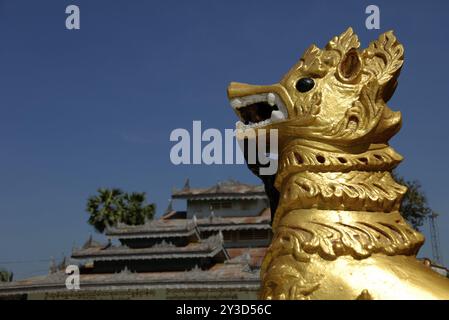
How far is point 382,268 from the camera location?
3010 mm

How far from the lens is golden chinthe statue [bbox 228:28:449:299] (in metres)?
3.00

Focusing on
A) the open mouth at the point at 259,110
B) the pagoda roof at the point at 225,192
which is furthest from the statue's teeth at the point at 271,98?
the pagoda roof at the point at 225,192

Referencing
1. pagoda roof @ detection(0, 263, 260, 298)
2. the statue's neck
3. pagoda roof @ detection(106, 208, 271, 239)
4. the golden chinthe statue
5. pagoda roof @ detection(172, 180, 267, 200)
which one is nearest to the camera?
the golden chinthe statue

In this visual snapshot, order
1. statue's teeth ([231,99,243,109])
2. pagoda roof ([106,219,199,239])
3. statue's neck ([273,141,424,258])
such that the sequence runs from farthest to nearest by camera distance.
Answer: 1. pagoda roof ([106,219,199,239])
2. statue's teeth ([231,99,243,109])
3. statue's neck ([273,141,424,258])

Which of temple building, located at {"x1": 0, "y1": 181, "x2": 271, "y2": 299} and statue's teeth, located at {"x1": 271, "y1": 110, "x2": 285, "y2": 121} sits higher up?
statue's teeth, located at {"x1": 271, "y1": 110, "x2": 285, "y2": 121}

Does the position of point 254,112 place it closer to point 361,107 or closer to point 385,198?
point 361,107

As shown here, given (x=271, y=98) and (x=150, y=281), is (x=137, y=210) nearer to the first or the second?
(x=150, y=281)

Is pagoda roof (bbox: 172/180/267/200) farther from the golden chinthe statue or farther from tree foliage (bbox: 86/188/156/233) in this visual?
the golden chinthe statue

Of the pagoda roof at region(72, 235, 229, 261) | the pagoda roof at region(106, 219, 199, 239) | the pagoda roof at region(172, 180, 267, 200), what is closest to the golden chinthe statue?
the pagoda roof at region(72, 235, 229, 261)

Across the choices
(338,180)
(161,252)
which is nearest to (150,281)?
(161,252)

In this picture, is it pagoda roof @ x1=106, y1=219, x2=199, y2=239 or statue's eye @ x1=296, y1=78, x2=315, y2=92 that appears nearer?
statue's eye @ x1=296, y1=78, x2=315, y2=92

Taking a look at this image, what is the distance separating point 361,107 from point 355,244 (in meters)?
1.11

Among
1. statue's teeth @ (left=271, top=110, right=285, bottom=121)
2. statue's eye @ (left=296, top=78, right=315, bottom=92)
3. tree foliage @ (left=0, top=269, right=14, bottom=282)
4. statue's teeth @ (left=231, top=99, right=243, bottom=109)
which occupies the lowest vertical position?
tree foliage @ (left=0, top=269, right=14, bottom=282)
